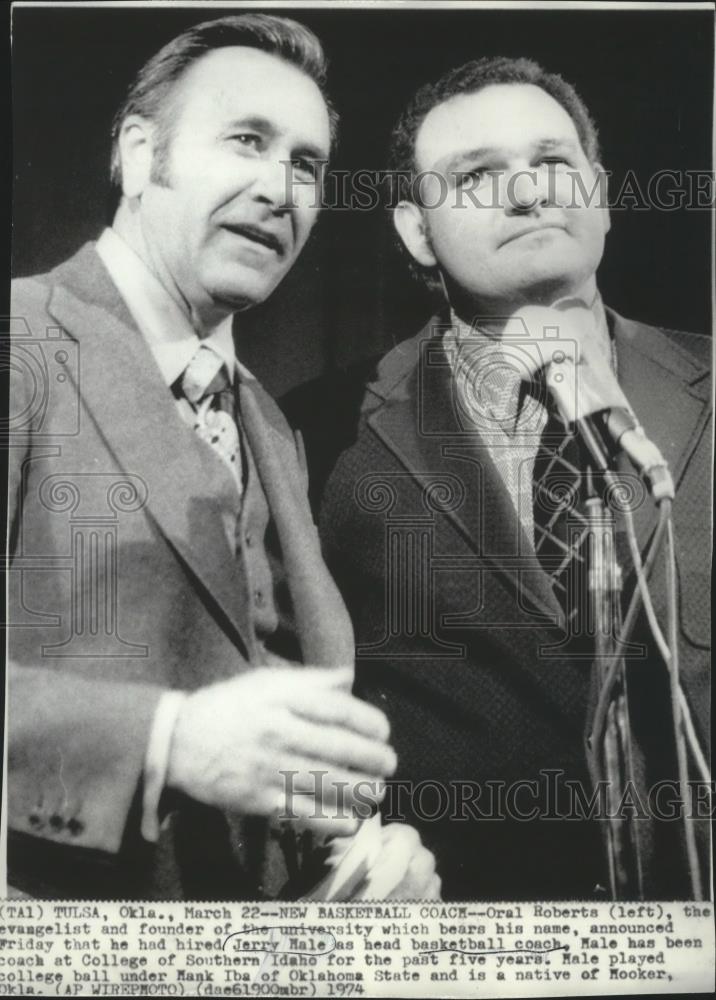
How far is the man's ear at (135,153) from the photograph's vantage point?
6.96 feet

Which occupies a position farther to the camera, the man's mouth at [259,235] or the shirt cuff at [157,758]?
the man's mouth at [259,235]

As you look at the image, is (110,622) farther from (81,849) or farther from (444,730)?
(444,730)

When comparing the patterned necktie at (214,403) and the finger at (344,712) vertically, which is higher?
the patterned necktie at (214,403)

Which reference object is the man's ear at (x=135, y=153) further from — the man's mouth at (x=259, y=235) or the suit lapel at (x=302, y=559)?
the suit lapel at (x=302, y=559)

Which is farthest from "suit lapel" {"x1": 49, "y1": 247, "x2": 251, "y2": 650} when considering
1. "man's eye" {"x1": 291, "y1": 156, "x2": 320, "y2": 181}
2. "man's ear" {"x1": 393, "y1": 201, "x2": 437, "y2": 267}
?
"man's ear" {"x1": 393, "y1": 201, "x2": 437, "y2": 267}

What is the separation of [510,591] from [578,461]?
32cm

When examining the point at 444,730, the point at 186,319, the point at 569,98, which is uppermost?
the point at 569,98

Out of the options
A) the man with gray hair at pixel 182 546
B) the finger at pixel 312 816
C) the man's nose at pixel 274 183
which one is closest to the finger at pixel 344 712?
the man with gray hair at pixel 182 546

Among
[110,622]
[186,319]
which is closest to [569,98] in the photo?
[186,319]

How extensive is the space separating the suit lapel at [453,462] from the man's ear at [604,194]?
46 centimetres

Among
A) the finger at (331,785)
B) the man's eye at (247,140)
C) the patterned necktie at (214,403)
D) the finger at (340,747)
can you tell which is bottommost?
the finger at (331,785)

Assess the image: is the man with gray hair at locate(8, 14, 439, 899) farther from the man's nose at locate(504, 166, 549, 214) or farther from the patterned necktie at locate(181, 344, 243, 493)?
the man's nose at locate(504, 166, 549, 214)

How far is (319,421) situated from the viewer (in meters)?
2.13

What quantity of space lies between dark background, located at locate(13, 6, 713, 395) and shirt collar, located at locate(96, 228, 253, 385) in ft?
0.24
